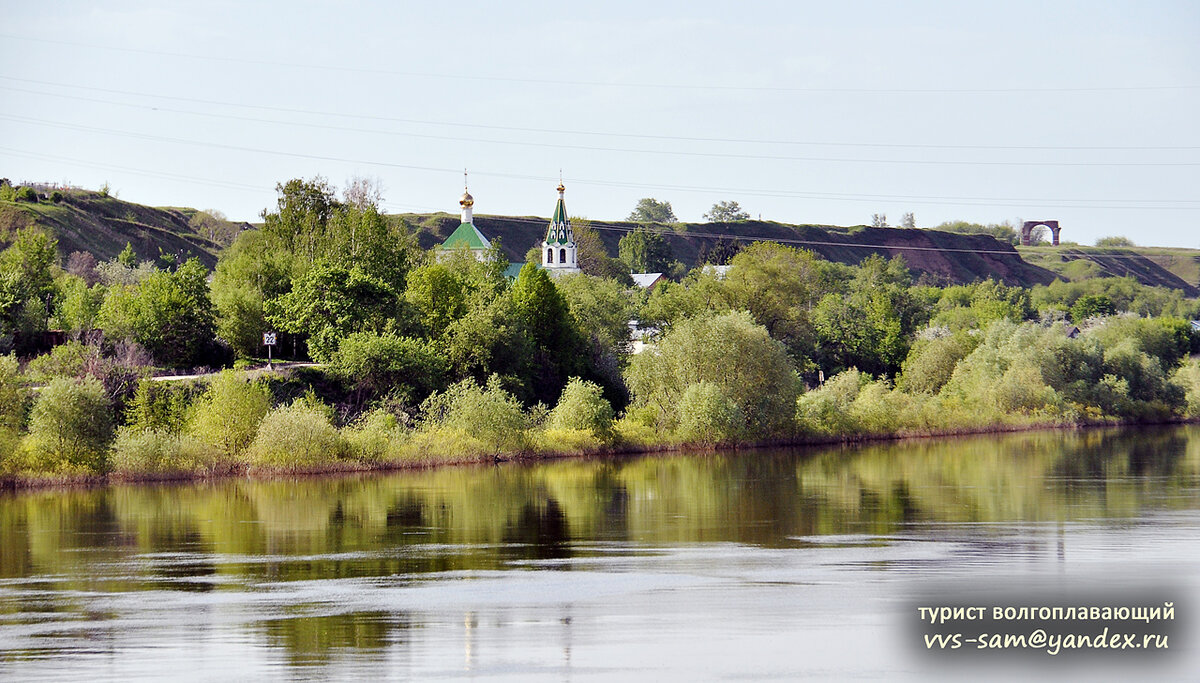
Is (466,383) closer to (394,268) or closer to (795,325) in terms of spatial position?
(394,268)

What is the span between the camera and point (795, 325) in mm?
88125

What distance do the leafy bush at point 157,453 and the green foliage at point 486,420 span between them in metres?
10.9

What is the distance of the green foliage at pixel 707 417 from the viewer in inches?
2479

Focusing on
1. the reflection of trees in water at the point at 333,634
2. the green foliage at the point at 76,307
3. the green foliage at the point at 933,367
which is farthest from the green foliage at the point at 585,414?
the reflection of trees in water at the point at 333,634

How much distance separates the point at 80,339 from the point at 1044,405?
5413cm

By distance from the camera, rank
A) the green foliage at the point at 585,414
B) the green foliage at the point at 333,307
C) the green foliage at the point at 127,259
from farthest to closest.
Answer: the green foliage at the point at 127,259 < the green foliage at the point at 333,307 < the green foliage at the point at 585,414

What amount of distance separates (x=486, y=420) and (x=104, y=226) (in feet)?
276

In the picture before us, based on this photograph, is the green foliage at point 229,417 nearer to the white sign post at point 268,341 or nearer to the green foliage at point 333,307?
the white sign post at point 268,341

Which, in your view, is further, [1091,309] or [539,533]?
[1091,309]

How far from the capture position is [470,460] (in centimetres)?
5688

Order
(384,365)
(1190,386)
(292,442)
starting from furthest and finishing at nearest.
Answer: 1. (1190,386)
2. (384,365)
3. (292,442)

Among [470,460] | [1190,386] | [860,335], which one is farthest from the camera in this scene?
[860,335]

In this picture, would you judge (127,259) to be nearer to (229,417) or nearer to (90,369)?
(90,369)

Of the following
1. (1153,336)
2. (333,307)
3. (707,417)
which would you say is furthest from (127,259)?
(1153,336)
